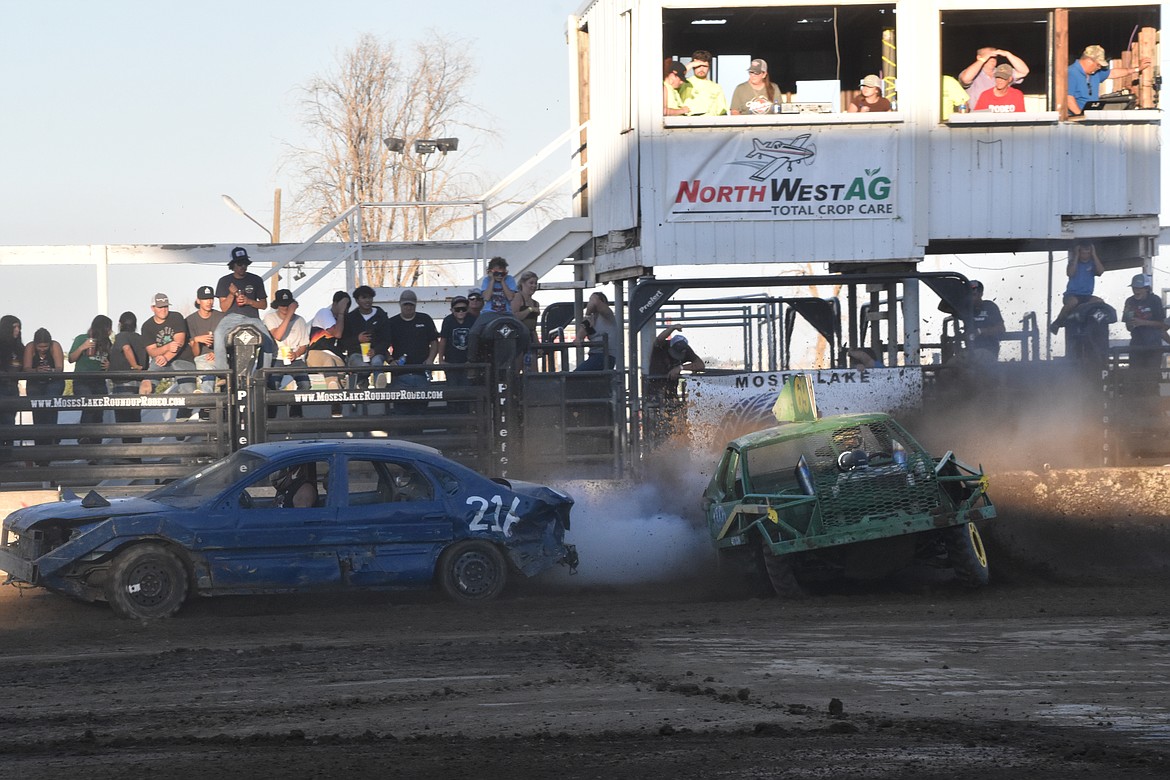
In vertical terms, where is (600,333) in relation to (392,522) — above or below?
above

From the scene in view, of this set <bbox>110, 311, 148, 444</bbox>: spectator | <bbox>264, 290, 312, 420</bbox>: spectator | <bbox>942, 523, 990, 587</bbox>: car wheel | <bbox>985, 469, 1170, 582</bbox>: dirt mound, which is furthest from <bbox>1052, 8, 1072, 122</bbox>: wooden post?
<bbox>110, 311, 148, 444</bbox>: spectator

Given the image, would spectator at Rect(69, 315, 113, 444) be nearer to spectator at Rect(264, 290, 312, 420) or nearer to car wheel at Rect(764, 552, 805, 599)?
spectator at Rect(264, 290, 312, 420)

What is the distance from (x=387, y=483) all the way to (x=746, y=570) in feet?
10.0

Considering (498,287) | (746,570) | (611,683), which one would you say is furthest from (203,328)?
(611,683)

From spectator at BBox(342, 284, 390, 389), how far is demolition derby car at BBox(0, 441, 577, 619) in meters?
3.51

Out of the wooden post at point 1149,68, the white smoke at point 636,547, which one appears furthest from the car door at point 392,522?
the wooden post at point 1149,68

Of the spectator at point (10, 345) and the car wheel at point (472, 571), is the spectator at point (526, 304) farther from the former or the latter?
the spectator at point (10, 345)

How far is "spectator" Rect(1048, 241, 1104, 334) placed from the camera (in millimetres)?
17297

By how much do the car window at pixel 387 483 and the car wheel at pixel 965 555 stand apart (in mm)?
4179

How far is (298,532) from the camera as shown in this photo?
11367 mm

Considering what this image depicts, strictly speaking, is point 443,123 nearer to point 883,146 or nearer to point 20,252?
point 20,252

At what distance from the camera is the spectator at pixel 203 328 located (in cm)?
1530

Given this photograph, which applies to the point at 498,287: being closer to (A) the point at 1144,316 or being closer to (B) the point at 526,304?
(B) the point at 526,304

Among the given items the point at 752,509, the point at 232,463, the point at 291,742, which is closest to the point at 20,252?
the point at 232,463
